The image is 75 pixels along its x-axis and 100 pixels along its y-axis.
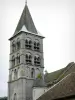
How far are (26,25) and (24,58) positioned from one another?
7108 mm

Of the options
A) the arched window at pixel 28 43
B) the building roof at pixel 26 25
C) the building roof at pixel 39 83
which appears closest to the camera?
the building roof at pixel 39 83

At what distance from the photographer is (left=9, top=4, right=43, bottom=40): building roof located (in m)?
51.4

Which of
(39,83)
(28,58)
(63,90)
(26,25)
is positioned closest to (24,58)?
(28,58)

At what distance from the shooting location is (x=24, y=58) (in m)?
49.1

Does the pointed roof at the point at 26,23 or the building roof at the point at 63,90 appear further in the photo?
the pointed roof at the point at 26,23

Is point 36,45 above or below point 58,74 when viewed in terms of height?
above

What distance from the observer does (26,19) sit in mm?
52688

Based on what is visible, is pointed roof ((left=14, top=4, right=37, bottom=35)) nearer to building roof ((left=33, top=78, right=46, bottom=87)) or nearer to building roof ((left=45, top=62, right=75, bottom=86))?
building roof ((left=45, top=62, right=75, bottom=86))

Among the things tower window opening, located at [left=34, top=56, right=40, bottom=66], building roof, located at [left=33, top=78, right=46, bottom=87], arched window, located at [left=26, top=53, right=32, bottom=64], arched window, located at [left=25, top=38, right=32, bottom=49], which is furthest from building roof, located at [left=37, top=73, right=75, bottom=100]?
arched window, located at [left=25, top=38, right=32, bottom=49]

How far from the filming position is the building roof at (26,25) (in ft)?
169

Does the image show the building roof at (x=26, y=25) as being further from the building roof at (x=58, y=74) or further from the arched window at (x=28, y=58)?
the building roof at (x=58, y=74)

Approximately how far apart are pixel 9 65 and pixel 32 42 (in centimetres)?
667

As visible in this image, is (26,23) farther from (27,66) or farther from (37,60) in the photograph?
(27,66)

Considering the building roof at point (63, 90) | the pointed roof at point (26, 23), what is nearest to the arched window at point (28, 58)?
the pointed roof at point (26, 23)
